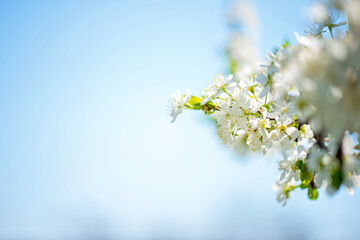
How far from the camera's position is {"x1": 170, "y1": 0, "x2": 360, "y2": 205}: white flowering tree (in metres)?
0.52

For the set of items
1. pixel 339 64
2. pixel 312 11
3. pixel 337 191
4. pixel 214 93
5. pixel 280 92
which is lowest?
pixel 337 191

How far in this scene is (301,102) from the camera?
628 millimetres

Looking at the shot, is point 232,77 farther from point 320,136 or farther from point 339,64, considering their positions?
point 339,64

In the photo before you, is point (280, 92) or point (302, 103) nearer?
point (302, 103)

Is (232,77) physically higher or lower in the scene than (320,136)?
higher

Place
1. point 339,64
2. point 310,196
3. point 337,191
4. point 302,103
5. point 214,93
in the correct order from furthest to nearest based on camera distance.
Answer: point 310,196
point 214,93
point 337,191
point 302,103
point 339,64

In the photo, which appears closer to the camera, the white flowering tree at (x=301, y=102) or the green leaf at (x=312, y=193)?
the white flowering tree at (x=301, y=102)

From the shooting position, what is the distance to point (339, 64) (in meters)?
0.51

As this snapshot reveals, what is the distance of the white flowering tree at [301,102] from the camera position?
1.70ft

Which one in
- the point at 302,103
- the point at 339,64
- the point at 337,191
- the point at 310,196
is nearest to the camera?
the point at 339,64

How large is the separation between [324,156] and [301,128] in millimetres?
284

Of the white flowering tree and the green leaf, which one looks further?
the green leaf

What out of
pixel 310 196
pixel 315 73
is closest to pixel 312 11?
pixel 315 73

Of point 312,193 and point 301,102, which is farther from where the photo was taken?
point 312,193
